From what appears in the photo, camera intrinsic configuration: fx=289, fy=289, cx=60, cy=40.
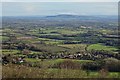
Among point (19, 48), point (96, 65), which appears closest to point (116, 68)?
point (96, 65)

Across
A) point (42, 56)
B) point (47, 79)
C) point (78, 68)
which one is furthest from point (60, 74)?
point (42, 56)

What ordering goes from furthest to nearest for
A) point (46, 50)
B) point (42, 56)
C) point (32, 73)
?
point (46, 50)
point (42, 56)
point (32, 73)

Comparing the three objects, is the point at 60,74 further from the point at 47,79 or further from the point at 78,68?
the point at 78,68

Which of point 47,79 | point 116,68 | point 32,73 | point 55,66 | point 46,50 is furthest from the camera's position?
point 46,50

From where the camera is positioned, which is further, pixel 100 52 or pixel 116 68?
pixel 100 52

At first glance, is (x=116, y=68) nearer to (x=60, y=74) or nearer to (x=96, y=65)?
(x=96, y=65)

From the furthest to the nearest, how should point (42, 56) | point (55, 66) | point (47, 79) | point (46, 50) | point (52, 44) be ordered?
point (52, 44) < point (46, 50) < point (42, 56) < point (55, 66) < point (47, 79)

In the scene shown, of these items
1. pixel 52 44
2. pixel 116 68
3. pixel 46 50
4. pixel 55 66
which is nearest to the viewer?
pixel 116 68

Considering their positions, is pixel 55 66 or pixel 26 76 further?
pixel 55 66
